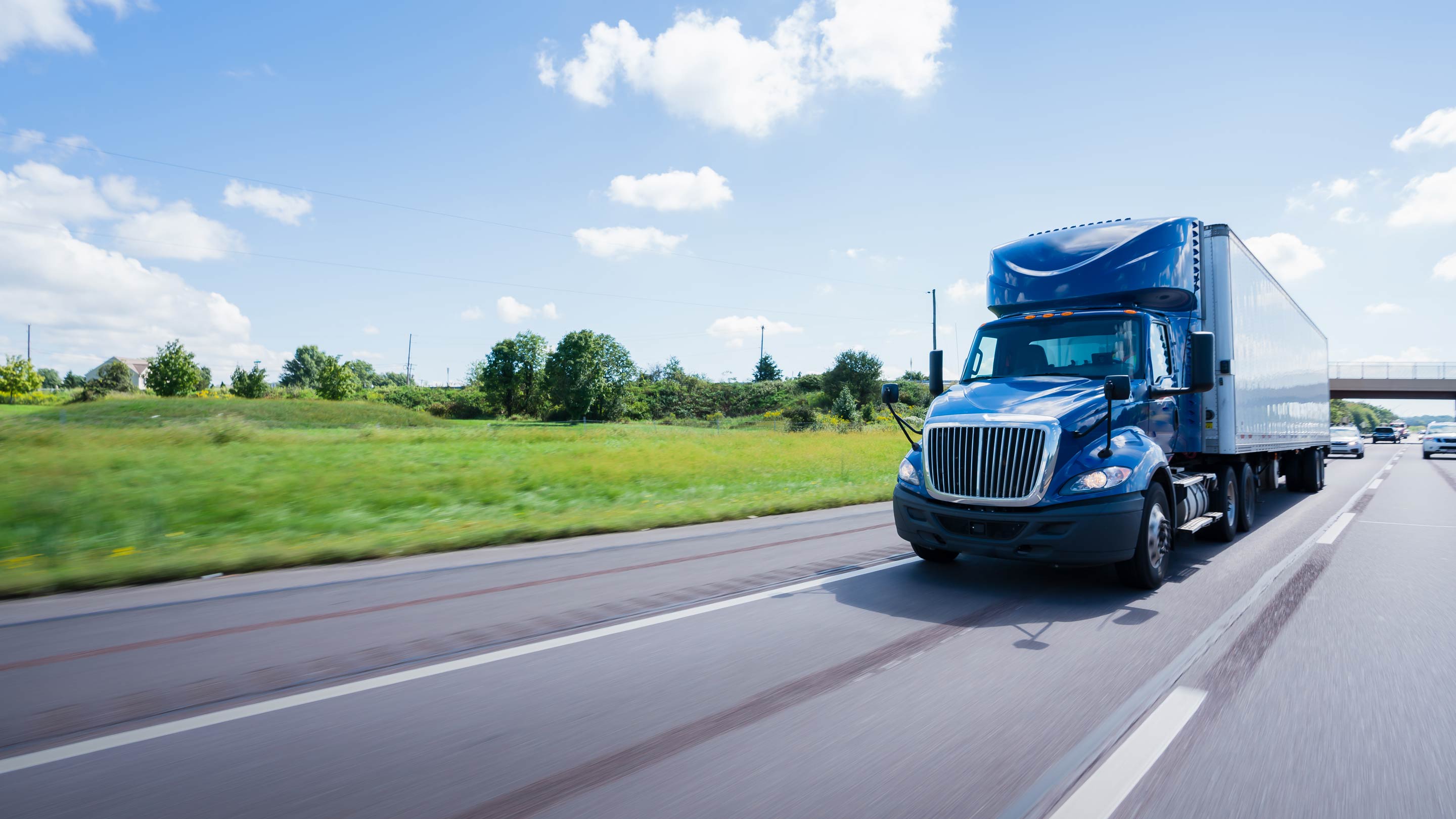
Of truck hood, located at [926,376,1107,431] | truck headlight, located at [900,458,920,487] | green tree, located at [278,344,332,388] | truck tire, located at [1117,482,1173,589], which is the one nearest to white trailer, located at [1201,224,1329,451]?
truck tire, located at [1117,482,1173,589]

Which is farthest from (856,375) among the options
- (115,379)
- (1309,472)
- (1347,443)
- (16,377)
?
(16,377)

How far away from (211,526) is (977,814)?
418 inches

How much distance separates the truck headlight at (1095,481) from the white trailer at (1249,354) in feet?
12.6

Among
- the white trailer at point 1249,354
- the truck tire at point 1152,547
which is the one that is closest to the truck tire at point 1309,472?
the white trailer at point 1249,354

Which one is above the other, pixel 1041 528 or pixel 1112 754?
pixel 1041 528

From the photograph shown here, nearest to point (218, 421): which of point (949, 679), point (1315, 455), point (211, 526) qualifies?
point (211, 526)

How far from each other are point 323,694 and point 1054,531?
5.24 metres

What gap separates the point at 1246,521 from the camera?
10.3m

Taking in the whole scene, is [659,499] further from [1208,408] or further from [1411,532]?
[1411,532]

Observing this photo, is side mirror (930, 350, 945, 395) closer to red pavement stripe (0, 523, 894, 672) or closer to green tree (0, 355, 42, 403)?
red pavement stripe (0, 523, 894, 672)

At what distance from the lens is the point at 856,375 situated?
2970 inches

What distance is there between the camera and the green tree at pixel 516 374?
97.4m

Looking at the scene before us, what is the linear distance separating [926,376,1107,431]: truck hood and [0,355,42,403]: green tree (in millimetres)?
103511

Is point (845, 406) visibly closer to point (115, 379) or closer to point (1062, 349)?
point (1062, 349)
